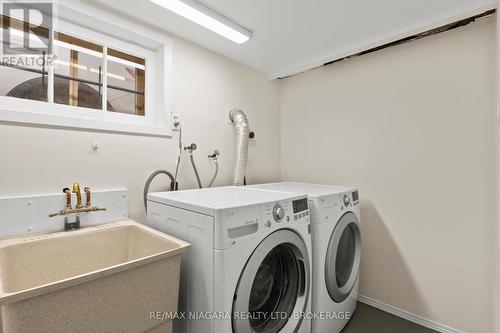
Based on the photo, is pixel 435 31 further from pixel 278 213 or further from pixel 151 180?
pixel 151 180

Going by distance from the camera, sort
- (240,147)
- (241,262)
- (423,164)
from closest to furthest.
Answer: (241,262), (423,164), (240,147)

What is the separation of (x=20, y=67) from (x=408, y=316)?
3170mm

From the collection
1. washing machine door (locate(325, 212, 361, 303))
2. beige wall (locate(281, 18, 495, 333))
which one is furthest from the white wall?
washing machine door (locate(325, 212, 361, 303))

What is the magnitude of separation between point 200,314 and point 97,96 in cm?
154

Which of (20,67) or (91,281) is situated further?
(20,67)

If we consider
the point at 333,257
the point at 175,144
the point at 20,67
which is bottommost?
the point at 333,257

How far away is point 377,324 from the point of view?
1.86 metres

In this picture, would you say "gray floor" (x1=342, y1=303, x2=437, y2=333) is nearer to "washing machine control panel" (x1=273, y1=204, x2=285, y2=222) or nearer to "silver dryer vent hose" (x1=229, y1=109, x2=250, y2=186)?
"washing machine control panel" (x1=273, y1=204, x2=285, y2=222)

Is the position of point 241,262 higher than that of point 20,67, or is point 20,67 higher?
point 20,67

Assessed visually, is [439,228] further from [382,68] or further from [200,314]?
[200,314]

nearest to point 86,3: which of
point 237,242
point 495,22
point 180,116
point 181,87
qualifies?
point 181,87

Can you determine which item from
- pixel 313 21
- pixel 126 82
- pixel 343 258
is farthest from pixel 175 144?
pixel 343 258

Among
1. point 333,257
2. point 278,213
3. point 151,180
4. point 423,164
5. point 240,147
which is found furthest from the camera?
point 240,147

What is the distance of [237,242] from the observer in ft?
3.58
